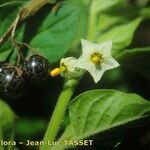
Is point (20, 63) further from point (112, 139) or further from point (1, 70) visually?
point (112, 139)

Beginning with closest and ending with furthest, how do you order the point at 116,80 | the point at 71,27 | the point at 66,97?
the point at 66,97
the point at 71,27
the point at 116,80

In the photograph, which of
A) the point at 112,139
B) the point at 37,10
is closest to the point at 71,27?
the point at 37,10

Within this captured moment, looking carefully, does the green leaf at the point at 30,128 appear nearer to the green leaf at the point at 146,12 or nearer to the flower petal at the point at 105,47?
the flower petal at the point at 105,47

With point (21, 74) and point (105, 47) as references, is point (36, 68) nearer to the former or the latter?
point (21, 74)

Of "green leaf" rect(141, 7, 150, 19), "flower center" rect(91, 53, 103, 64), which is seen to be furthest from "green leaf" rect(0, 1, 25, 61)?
"green leaf" rect(141, 7, 150, 19)

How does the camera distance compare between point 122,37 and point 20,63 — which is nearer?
point 20,63
